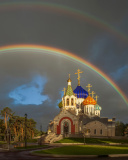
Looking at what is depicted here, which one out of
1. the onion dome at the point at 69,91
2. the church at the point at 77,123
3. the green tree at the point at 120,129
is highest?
the onion dome at the point at 69,91

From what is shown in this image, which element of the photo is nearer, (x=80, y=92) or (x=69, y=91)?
(x=69, y=91)

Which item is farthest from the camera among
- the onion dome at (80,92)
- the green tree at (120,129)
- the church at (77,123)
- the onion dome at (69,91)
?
the green tree at (120,129)

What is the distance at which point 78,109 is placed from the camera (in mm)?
99062

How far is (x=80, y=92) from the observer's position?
104 metres

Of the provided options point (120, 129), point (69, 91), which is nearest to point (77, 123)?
point (69, 91)

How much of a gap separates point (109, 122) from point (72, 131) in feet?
45.0

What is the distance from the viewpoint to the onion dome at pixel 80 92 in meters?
103

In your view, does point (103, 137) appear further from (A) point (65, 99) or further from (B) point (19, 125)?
(B) point (19, 125)

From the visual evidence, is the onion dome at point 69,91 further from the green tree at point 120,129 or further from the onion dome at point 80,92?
the green tree at point 120,129

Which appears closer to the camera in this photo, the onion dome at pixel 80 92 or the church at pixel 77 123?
the church at pixel 77 123

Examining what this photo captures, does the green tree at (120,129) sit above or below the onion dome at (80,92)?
below

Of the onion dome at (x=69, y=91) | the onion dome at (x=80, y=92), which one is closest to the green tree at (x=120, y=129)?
the onion dome at (x=80, y=92)

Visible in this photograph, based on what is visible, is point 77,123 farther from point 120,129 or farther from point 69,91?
point 120,129

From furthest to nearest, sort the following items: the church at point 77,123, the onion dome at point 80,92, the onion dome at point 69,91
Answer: the onion dome at point 80,92, the onion dome at point 69,91, the church at point 77,123
